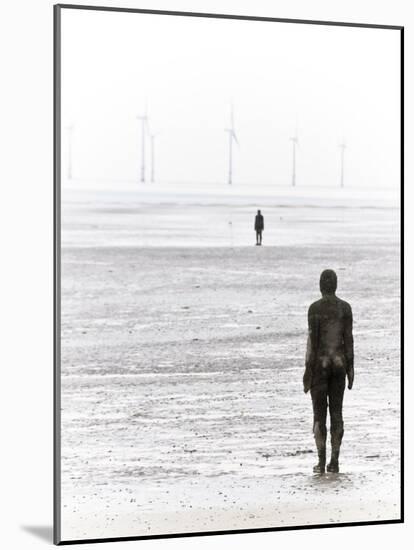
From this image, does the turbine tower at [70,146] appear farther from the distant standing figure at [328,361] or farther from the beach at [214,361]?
the distant standing figure at [328,361]

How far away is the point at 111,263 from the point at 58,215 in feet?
1.51

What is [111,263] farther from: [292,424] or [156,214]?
[292,424]

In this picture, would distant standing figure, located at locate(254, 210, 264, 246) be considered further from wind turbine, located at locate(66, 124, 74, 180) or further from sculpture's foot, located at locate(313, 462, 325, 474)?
sculpture's foot, located at locate(313, 462, 325, 474)

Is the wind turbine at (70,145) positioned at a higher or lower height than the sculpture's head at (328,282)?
higher

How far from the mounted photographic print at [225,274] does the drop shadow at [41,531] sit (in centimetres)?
15

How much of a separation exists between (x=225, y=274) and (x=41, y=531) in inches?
77.5

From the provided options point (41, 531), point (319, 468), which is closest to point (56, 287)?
point (41, 531)

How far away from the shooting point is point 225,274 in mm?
10617

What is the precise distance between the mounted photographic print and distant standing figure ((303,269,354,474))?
0.01 m

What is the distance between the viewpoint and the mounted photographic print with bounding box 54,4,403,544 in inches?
404

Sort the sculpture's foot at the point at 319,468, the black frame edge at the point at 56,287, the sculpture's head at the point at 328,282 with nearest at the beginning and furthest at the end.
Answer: the black frame edge at the point at 56,287 < the sculpture's foot at the point at 319,468 < the sculpture's head at the point at 328,282

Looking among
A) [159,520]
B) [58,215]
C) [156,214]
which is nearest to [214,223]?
[156,214]

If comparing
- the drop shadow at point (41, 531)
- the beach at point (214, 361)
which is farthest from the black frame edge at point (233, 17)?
the drop shadow at point (41, 531)

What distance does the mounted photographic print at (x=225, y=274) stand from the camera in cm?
1027
